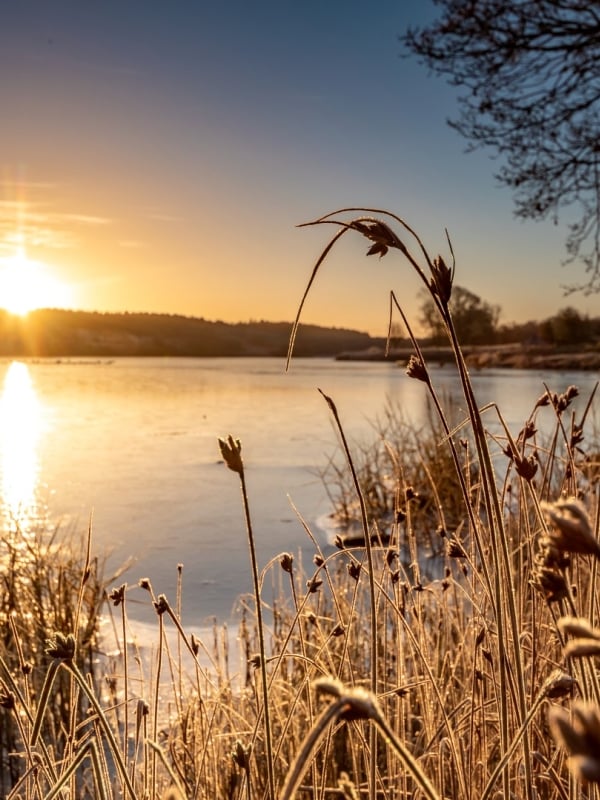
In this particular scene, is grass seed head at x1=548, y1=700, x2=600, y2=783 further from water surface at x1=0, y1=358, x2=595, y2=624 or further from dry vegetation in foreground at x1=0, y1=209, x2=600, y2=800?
water surface at x1=0, y1=358, x2=595, y2=624

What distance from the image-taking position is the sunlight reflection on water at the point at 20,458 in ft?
21.2

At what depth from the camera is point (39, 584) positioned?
9.82 ft

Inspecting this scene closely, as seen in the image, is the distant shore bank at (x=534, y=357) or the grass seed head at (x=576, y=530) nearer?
the grass seed head at (x=576, y=530)

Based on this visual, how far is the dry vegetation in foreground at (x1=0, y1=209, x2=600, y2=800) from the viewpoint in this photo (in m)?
0.62

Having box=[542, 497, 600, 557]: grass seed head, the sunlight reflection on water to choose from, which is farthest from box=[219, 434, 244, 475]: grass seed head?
the sunlight reflection on water

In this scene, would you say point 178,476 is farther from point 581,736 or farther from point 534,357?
point 534,357

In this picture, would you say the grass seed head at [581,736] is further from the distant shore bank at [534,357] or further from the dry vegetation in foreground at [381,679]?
the distant shore bank at [534,357]

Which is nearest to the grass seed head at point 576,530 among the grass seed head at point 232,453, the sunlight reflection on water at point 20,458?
the grass seed head at point 232,453

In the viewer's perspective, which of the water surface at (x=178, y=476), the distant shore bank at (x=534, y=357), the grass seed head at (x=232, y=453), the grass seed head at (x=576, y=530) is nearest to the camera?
the grass seed head at (x=576, y=530)

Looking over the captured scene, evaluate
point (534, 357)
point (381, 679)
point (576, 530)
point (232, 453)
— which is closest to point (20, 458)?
point (381, 679)

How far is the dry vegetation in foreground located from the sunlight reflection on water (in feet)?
3.10

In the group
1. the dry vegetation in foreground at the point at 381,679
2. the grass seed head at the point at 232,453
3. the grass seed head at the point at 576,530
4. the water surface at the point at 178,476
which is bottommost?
the water surface at the point at 178,476

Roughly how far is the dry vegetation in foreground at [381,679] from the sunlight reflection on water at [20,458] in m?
0.94

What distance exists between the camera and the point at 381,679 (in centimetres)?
227
